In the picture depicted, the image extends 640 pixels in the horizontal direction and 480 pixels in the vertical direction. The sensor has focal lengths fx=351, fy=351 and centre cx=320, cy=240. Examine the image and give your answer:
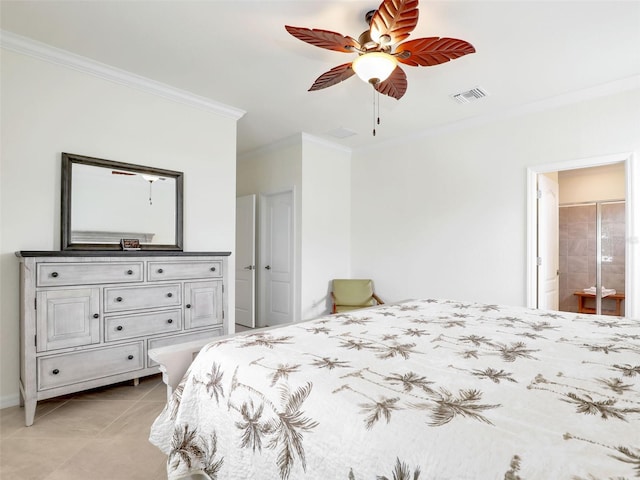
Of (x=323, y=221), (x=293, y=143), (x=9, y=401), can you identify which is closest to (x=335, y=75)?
(x=293, y=143)

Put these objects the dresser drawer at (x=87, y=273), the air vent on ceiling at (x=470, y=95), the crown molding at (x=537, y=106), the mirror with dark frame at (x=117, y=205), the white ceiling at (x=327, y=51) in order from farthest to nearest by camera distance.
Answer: the air vent on ceiling at (x=470, y=95) → the crown molding at (x=537, y=106) → the mirror with dark frame at (x=117, y=205) → the dresser drawer at (x=87, y=273) → the white ceiling at (x=327, y=51)

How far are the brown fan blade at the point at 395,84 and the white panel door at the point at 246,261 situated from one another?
9.63ft

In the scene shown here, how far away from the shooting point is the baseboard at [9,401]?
2.57 metres

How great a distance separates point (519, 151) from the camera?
150 inches

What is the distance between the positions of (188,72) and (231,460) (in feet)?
10.1

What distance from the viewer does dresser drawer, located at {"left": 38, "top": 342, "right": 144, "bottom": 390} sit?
2430 mm

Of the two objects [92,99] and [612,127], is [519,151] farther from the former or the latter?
[92,99]

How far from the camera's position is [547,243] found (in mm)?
3879

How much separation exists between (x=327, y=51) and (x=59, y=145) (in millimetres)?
2279

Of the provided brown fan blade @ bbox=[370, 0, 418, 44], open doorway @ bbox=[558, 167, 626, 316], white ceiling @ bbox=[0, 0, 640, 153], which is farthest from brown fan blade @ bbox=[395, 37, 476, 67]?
open doorway @ bbox=[558, 167, 626, 316]

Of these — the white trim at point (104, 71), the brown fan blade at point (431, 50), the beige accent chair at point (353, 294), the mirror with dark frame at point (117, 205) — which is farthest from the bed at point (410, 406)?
the beige accent chair at point (353, 294)

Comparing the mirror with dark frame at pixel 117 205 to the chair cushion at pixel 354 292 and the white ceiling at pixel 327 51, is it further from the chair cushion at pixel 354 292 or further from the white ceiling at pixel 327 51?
the chair cushion at pixel 354 292

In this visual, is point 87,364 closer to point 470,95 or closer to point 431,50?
point 431,50

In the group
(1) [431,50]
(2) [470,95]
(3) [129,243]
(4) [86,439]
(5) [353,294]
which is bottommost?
(4) [86,439]
